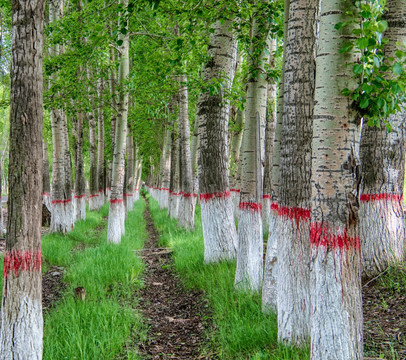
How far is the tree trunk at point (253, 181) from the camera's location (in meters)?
5.05

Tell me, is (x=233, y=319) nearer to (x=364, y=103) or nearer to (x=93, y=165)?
(x=364, y=103)

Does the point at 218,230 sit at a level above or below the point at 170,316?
above

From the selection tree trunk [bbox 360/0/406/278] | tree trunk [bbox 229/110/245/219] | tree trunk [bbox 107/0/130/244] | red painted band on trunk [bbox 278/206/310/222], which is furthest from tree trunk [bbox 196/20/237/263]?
tree trunk [bbox 229/110/245/219]

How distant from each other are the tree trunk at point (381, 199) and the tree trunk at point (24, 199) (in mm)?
3932

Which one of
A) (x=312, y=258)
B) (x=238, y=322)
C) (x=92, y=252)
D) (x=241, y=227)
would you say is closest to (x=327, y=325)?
(x=312, y=258)

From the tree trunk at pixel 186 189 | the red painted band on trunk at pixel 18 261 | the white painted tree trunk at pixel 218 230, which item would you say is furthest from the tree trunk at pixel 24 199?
the tree trunk at pixel 186 189

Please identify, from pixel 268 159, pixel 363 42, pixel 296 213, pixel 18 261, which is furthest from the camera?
pixel 268 159

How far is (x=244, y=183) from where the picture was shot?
521cm

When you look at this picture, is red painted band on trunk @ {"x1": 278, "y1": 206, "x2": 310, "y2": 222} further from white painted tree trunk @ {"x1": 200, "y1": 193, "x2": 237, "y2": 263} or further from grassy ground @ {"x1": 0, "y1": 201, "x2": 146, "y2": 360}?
white painted tree trunk @ {"x1": 200, "y1": 193, "x2": 237, "y2": 263}

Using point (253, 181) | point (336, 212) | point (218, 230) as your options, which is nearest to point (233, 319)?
point (253, 181)

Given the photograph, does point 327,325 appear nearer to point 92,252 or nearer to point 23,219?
point 23,219

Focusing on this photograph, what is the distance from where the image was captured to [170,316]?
4.96m

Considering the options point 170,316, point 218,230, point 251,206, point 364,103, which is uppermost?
point 364,103

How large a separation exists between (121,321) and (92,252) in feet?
12.1
